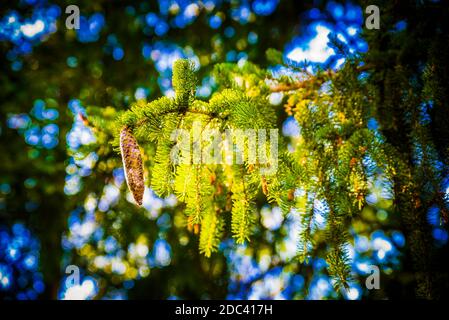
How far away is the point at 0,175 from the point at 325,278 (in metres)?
4.27

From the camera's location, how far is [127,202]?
9.94ft

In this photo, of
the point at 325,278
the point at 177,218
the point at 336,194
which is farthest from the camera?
the point at 325,278

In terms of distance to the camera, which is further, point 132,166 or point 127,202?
point 127,202

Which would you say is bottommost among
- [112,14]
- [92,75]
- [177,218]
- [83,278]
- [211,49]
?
[83,278]

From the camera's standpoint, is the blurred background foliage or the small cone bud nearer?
the small cone bud

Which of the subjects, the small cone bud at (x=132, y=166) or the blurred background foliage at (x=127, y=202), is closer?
the small cone bud at (x=132, y=166)

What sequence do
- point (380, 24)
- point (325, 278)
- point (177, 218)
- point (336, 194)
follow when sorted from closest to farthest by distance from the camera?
1. point (336, 194)
2. point (380, 24)
3. point (177, 218)
4. point (325, 278)

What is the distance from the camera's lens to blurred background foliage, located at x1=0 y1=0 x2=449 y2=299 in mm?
3400

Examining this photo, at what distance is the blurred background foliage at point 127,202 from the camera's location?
3.40 metres

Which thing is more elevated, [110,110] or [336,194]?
[110,110]

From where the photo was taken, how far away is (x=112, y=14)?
3.65 m

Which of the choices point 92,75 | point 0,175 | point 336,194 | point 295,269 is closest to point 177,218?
point 295,269
